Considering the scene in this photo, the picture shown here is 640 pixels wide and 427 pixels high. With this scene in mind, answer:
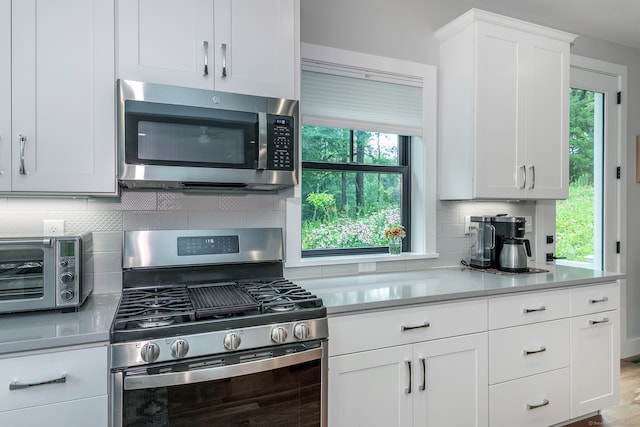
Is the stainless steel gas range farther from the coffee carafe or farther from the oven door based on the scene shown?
the coffee carafe

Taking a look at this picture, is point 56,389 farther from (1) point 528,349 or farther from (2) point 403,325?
(1) point 528,349

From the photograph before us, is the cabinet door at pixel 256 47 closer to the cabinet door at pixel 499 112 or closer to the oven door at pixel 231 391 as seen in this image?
the oven door at pixel 231 391

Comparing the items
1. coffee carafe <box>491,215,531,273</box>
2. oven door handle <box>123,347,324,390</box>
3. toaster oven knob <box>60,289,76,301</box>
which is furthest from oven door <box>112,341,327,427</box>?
coffee carafe <box>491,215,531,273</box>

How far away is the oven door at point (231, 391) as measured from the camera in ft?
4.49

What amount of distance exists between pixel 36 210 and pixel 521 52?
281 centimetres

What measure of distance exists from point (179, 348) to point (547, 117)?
2.61 metres

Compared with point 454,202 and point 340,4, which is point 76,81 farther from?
point 454,202

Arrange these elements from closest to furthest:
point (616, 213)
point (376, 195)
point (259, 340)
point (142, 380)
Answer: point (142, 380)
point (259, 340)
point (376, 195)
point (616, 213)

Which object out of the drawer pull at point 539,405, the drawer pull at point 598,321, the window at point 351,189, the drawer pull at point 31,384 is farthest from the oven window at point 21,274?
the drawer pull at point 598,321

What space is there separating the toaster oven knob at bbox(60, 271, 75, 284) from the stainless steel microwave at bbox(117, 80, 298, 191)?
40 cm

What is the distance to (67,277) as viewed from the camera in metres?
1.55

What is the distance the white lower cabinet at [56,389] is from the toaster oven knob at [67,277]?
0.32 m

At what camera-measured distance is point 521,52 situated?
262cm

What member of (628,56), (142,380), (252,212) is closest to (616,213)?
(628,56)
